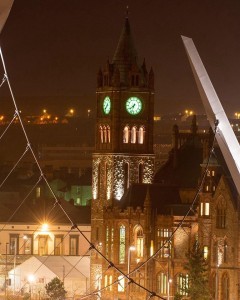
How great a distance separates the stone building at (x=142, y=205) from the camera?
6719 cm

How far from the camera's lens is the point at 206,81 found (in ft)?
71.5

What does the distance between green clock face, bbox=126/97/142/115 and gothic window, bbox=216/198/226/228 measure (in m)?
8.99

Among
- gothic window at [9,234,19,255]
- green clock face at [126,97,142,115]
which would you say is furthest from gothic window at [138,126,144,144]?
gothic window at [9,234,19,255]

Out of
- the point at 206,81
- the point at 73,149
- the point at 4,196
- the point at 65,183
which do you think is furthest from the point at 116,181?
the point at 73,149

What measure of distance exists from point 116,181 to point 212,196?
26.2ft

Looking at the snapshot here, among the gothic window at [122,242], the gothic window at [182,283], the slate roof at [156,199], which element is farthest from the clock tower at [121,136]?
the gothic window at [182,283]

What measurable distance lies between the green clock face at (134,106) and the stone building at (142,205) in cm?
5

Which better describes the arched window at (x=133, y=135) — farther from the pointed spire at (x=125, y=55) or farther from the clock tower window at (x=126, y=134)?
the pointed spire at (x=125, y=55)

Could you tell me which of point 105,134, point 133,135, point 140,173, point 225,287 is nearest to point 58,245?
point 105,134

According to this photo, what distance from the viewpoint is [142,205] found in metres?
71.7

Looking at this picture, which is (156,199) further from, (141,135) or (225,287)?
(225,287)

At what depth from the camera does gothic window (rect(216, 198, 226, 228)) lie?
6681cm

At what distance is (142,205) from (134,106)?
5434mm

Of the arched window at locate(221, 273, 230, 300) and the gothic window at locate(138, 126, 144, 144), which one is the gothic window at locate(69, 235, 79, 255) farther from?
the arched window at locate(221, 273, 230, 300)
